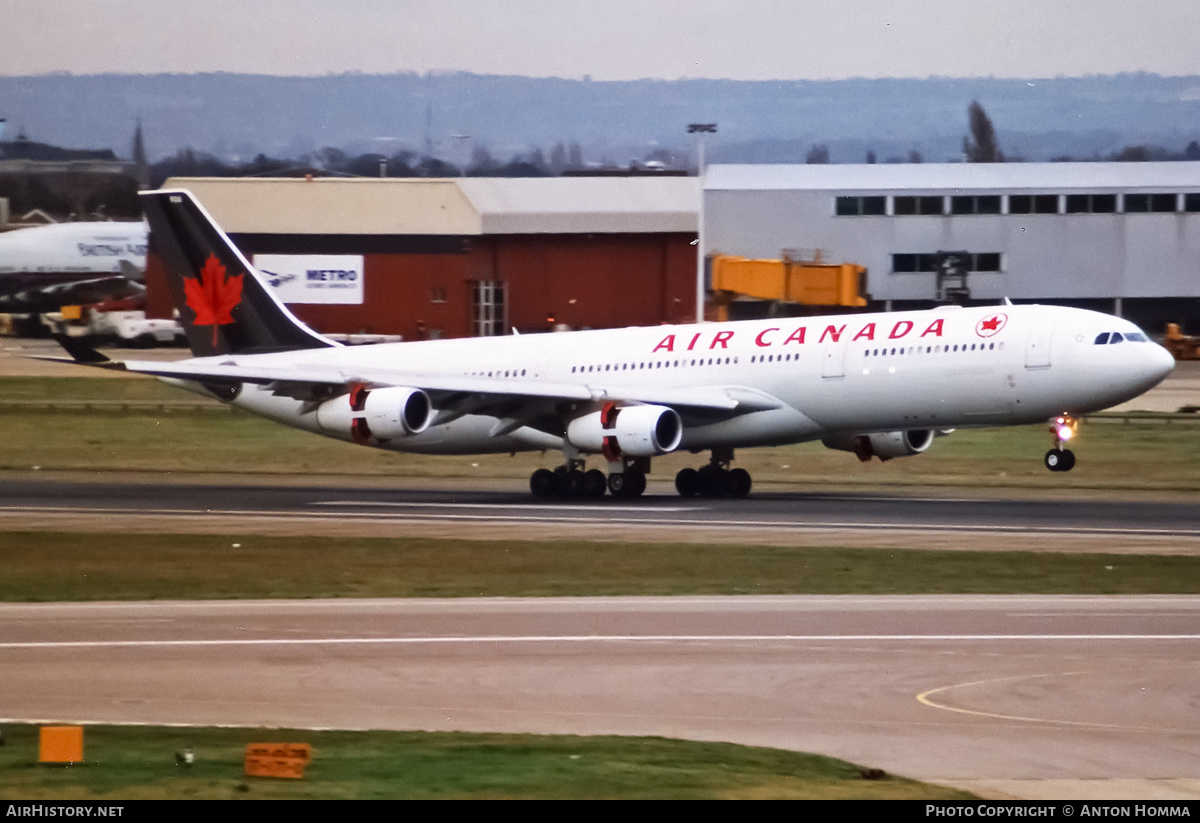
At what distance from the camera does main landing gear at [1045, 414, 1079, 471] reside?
3975cm

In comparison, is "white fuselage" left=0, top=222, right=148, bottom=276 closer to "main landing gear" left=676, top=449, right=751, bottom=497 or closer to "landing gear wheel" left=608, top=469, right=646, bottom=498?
"main landing gear" left=676, top=449, right=751, bottom=497

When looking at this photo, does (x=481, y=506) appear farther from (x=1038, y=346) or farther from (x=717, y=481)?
(x=1038, y=346)

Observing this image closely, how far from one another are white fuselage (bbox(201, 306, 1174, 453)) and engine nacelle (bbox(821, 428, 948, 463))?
1.28 metres

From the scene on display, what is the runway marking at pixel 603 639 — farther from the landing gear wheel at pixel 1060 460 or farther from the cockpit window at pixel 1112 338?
Result: the cockpit window at pixel 1112 338

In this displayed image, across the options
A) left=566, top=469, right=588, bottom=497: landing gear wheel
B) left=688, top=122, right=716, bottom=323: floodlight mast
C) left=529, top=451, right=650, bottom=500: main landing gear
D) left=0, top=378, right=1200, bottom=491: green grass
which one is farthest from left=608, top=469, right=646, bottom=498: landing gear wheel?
left=688, top=122, right=716, bottom=323: floodlight mast

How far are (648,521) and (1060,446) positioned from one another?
10.1 m

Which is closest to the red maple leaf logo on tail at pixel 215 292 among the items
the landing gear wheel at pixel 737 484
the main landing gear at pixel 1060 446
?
the landing gear wheel at pixel 737 484

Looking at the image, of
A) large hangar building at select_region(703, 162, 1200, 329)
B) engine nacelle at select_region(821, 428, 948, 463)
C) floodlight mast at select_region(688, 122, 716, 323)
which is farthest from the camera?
large hangar building at select_region(703, 162, 1200, 329)

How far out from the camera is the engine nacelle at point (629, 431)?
42.6 meters

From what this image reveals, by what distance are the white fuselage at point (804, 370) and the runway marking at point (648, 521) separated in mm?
4984

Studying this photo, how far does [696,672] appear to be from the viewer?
21031 millimetres
